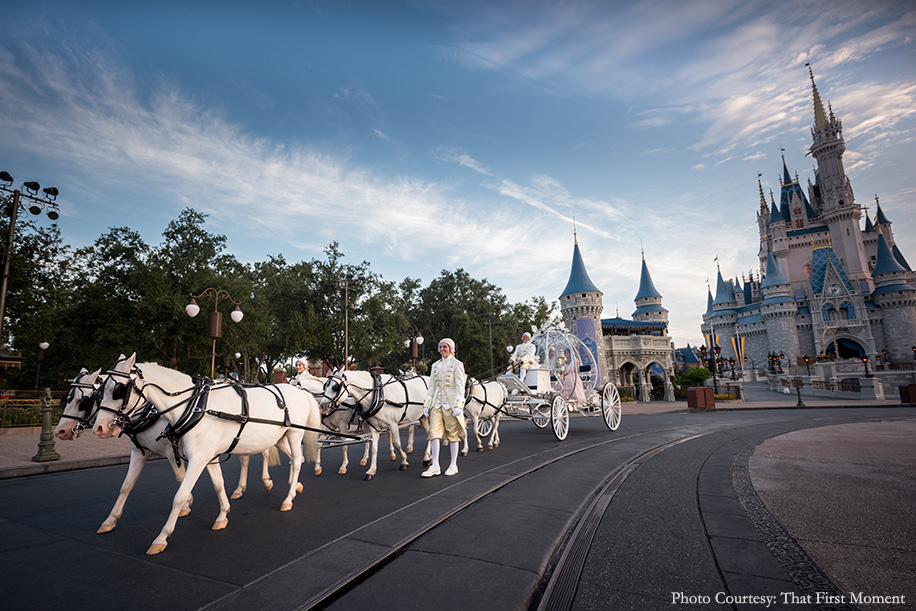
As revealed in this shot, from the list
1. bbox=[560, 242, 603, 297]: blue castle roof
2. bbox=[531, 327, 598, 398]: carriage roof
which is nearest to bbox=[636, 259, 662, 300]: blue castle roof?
bbox=[560, 242, 603, 297]: blue castle roof

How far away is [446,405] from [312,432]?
7.20 feet

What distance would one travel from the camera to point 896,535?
393 cm

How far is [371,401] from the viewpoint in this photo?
7430 millimetres

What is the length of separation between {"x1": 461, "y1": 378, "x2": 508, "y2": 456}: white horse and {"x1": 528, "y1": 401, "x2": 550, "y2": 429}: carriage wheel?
40.5 inches

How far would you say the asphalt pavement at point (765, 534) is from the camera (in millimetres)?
2902

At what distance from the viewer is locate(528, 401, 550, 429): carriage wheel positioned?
1129cm

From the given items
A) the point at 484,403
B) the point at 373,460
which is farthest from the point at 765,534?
the point at 484,403

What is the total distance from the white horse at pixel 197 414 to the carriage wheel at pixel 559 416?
7067 mm

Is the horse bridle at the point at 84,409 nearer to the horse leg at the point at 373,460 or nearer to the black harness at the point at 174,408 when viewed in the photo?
the black harness at the point at 174,408

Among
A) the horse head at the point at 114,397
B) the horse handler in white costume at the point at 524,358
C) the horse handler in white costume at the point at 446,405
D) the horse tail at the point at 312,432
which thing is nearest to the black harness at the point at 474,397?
the horse handler in white costume at the point at 524,358

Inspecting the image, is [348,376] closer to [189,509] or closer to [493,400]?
[189,509]

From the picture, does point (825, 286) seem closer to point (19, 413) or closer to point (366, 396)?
point (366, 396)

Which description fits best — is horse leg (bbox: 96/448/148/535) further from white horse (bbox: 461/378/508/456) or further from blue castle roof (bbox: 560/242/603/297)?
blue castle roof (bbox: 560/242/603/297)

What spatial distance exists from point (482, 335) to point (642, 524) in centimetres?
3285
